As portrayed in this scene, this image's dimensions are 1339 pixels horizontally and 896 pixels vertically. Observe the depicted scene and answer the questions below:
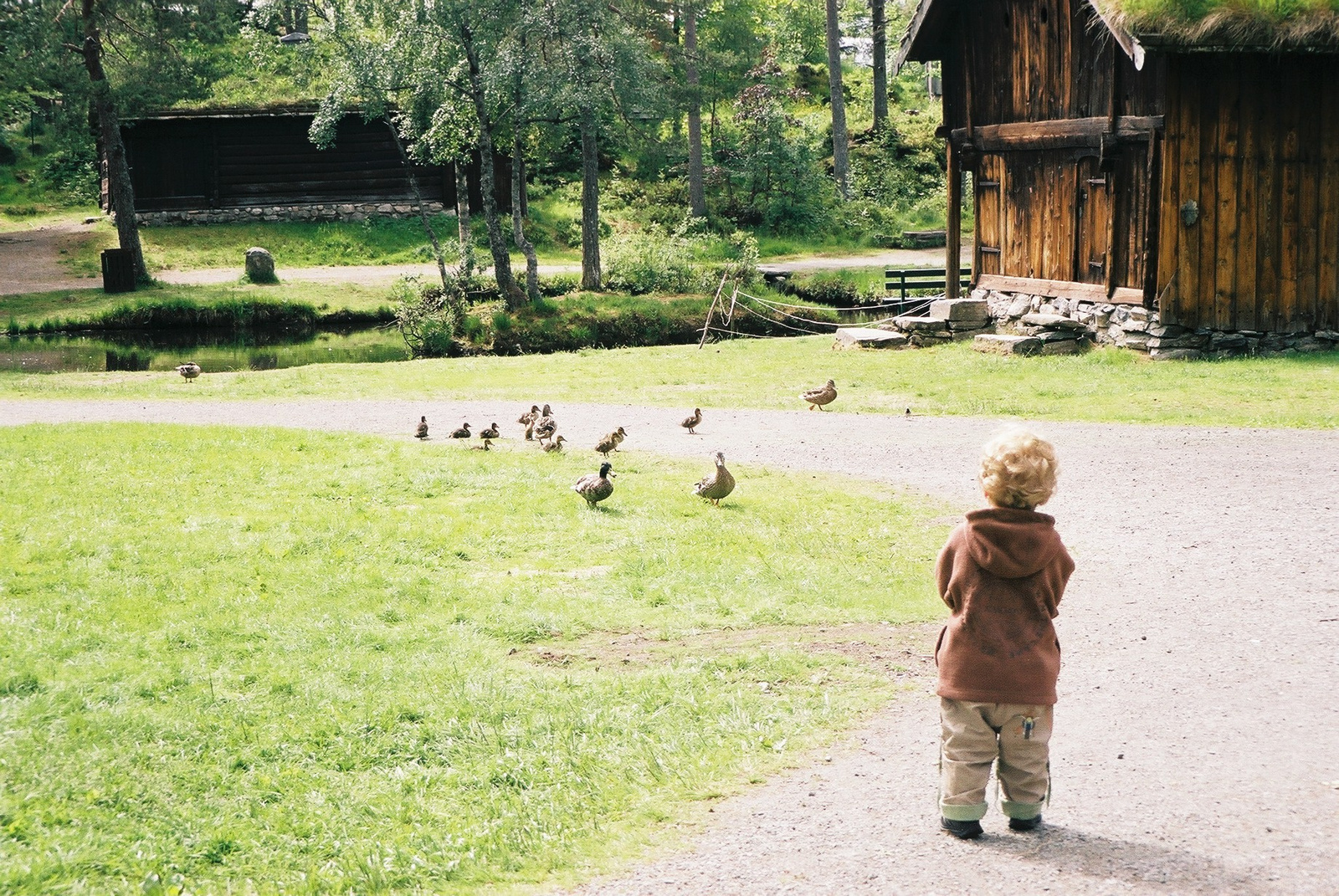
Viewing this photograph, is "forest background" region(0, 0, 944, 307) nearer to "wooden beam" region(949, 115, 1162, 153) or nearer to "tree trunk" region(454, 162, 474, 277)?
"tree trunk" region(454, 162, 474, 277)

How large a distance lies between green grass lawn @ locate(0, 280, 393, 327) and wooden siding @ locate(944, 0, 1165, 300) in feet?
51.5

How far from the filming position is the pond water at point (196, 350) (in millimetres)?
27016

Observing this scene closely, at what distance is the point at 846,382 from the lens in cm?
2039

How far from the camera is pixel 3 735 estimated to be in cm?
661

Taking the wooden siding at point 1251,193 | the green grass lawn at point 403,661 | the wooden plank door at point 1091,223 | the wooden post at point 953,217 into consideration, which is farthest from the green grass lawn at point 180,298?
the green grass lawn at point 403,661

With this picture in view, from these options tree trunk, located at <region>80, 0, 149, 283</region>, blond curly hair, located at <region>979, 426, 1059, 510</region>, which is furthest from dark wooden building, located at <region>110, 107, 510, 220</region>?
blond curly hair, located at <region>979, 426, 1059, 510</region>

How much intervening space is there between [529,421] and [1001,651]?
1135cm

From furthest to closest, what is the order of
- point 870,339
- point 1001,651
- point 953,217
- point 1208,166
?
point 953,217 < point 870,339 < point 1208,166 < point 1001,651

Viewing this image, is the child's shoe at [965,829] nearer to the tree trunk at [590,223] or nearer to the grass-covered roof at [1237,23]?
the grass-covered roof at [1237,23]

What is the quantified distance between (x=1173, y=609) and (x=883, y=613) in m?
1.82

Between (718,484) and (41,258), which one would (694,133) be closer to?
(41,258)

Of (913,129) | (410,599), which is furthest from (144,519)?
(913,129)

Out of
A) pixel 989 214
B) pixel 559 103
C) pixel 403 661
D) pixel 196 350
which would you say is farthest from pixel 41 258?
pixel 403 661

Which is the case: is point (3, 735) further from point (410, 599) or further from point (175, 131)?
point (175, 131)
